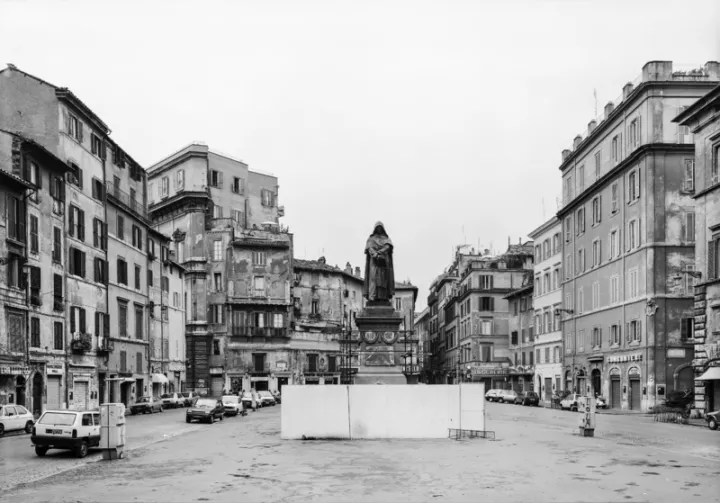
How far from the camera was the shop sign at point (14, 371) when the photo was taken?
39781mm

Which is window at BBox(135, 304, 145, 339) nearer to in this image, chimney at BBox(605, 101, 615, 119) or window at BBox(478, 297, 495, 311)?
chimney at BBox(605, 101, 615, 119)

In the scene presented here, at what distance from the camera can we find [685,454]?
24750mm

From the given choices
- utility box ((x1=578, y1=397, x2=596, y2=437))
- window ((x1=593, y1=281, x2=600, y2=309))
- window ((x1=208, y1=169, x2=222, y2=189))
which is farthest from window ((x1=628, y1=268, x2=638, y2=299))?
window ((x1=208, y1=169, x2=222, y2=189))

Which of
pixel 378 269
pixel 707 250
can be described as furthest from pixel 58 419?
pixel 707 250

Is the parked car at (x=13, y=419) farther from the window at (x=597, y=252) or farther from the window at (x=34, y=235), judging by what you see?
the window at (x=597, y=252)

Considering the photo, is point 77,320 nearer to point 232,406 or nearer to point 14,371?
point 14,371

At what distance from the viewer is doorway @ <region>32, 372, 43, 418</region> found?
44031 mm

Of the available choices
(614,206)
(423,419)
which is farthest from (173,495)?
(614,206)

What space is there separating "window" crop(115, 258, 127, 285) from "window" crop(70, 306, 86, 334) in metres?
7.31

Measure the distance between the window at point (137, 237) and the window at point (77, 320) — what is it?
40.2 feet

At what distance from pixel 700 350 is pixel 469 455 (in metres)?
25.6

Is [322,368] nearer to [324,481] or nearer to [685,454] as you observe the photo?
[685,454]

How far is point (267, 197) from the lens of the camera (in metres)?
98.5

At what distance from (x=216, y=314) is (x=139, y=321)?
23898mm
